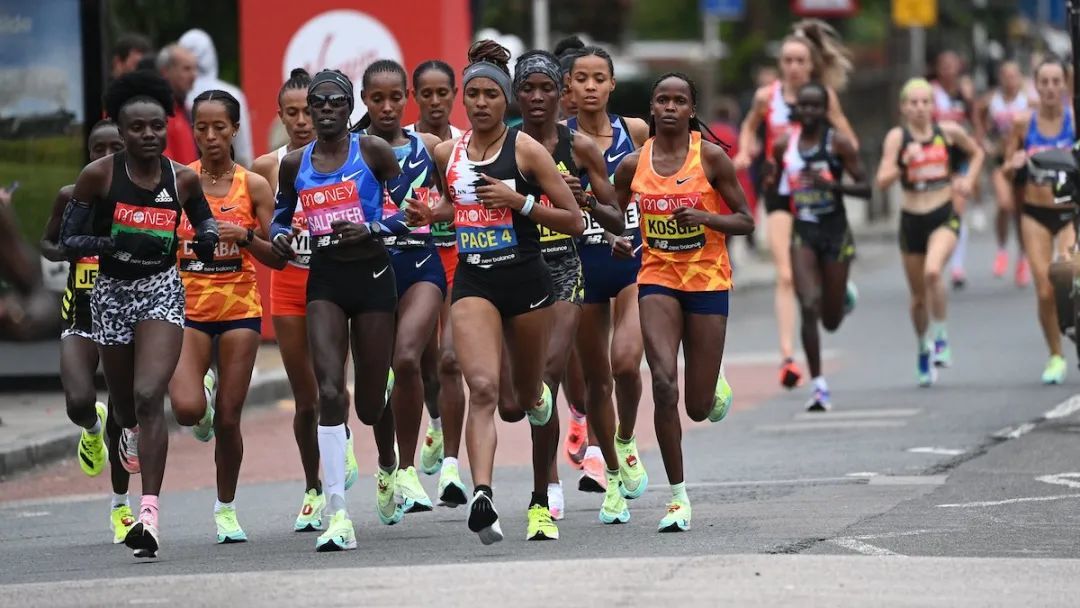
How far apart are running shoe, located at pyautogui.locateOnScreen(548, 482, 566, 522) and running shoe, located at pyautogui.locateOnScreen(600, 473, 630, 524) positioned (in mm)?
216

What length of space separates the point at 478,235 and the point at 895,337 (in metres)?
11.8

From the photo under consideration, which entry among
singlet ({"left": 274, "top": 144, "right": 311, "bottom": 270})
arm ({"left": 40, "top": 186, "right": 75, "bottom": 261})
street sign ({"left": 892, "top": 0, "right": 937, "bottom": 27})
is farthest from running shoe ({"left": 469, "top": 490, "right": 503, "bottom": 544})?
street sign ({"left": 892, "top": 0, "right": 937, "bottom": 27})

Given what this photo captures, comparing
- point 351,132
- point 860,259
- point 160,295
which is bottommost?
point 860,259

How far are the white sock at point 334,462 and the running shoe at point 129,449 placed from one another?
3.97 ft

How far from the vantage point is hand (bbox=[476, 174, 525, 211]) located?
9.30 meters

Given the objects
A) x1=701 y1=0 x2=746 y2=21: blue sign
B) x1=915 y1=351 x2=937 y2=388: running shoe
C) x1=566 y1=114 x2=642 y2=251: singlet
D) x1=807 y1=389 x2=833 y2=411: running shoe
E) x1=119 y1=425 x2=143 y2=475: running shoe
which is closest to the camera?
x1=119 y1=425 x2=143 y2=475: running shoe

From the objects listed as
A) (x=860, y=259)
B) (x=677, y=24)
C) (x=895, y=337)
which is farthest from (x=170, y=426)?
(x=677, y=24)

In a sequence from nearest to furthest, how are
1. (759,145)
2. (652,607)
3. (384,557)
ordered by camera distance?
(652,607) → (384,557) → (759,145)

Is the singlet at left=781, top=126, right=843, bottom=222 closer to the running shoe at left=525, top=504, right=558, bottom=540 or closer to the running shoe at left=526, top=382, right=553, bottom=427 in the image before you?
the running shoe at left=526, top=382, right=553, bottom=427

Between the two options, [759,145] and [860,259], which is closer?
[759,145]

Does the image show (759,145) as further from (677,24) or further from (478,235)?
(677,24)

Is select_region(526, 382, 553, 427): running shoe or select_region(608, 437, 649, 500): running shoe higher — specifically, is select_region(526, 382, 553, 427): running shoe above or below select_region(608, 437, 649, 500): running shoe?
above

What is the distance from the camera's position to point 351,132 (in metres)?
10.2

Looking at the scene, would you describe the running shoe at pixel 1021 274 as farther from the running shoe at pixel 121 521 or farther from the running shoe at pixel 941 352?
the running shoe at pixel 121 521
